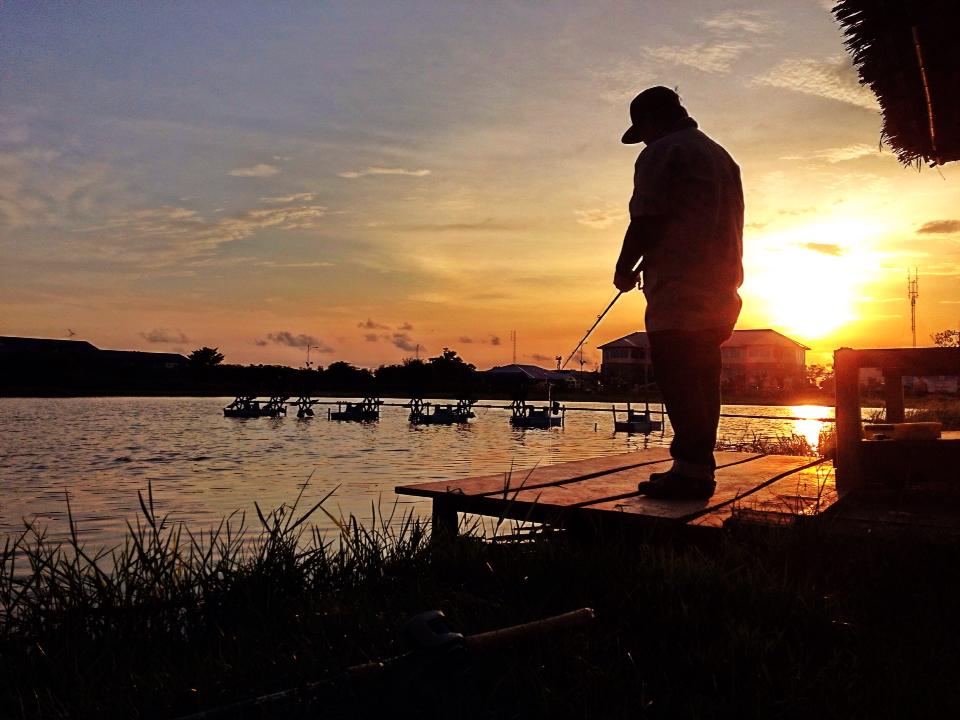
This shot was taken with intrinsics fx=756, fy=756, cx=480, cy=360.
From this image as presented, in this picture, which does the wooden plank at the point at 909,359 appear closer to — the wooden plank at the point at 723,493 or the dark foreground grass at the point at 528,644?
the wooden plank at the point at 723,493

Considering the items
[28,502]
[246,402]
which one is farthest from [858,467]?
[246,402]

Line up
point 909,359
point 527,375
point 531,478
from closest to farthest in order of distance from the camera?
point 909,359 < point 531,478 < point 527,375

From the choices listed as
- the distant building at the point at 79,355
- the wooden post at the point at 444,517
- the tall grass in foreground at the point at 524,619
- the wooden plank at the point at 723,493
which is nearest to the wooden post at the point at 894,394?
the wooden plank at the point at 723,493

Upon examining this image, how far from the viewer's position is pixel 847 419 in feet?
16.0

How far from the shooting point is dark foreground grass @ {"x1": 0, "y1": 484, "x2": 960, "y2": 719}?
2189 mm

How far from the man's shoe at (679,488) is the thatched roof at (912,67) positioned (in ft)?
9.86

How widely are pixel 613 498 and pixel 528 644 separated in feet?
5.93

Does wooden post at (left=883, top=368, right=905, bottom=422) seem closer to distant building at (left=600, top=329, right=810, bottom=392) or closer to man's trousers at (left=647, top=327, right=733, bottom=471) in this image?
man's trousers at (left=647, top=327, right=733, bottom=471)

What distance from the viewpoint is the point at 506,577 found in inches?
128

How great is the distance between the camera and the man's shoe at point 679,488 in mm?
4258

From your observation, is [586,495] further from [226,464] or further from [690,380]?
[226,464]

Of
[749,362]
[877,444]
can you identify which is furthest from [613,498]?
[749,362]

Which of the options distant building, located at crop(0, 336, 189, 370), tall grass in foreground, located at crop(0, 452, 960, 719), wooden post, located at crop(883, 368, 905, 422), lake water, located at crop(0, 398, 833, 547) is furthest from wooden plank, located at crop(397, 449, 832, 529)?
distant building, located at crop(0, 336, 189, 370)

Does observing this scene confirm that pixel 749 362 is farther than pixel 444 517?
Yes
